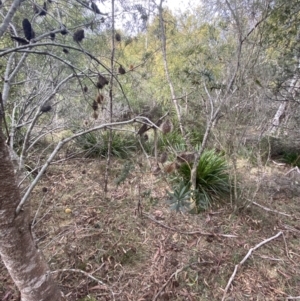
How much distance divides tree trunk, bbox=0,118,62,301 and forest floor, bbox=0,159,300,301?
21 centimetres

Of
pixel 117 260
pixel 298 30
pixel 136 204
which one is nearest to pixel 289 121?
pixel 298 30

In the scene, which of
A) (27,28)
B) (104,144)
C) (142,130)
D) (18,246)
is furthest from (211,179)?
(27,28)

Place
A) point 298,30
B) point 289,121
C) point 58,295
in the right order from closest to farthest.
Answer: point 58,295 < point 298,30 < point 289,121

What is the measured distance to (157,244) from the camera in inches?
82.8

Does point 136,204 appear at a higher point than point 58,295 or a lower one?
lower

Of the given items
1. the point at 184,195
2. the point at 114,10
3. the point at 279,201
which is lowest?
the point at 279,201

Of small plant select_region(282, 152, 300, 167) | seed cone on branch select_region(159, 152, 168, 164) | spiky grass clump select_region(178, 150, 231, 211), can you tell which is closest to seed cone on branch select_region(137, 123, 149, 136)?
seed cone on branch select_region(159, 152, 168, 164)

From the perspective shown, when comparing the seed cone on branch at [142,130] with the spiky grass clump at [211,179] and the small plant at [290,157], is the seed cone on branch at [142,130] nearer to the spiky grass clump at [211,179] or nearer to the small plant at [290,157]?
the spiky grass clump at [211,179]

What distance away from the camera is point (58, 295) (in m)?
1.24

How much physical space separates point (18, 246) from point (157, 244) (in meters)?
1.42

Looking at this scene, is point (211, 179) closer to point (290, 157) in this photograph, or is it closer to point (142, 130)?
point (142, 130)

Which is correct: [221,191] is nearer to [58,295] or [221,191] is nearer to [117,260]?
[117,260]

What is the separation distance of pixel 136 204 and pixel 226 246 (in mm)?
1110

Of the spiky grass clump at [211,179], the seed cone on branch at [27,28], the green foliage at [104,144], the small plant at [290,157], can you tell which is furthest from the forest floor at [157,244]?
the small plant at [290,157]
